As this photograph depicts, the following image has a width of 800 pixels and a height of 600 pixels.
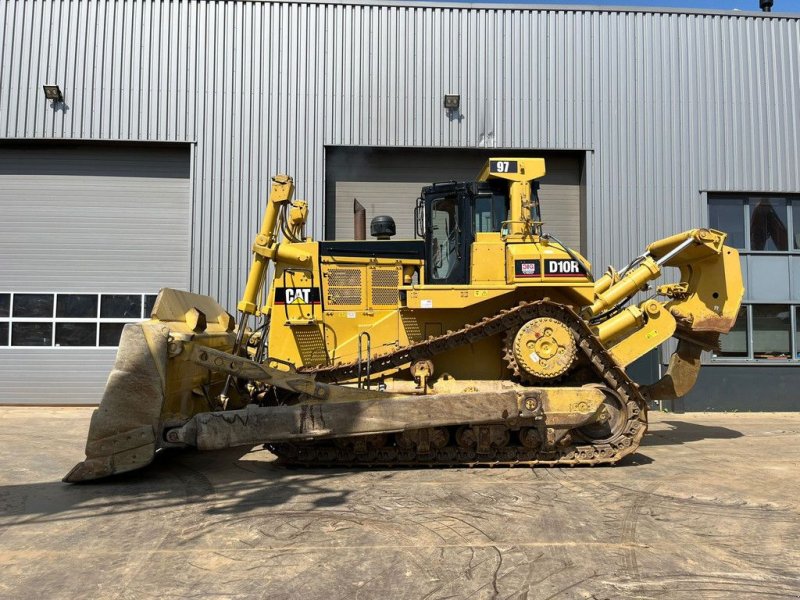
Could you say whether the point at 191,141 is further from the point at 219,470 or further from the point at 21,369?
the point at 219,470

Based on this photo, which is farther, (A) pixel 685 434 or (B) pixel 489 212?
(A) pixel 685 434

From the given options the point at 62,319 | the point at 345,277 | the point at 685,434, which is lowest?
the point at 685,434

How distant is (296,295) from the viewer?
7414 millimetres

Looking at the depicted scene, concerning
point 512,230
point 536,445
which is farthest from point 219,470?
point 512,230

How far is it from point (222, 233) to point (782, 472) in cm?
1061

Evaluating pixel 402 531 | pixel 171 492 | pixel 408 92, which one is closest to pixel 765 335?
pixel 408 92

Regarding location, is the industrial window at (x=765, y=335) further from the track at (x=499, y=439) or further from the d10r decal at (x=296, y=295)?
the d10r decal at (x=296, y=295)

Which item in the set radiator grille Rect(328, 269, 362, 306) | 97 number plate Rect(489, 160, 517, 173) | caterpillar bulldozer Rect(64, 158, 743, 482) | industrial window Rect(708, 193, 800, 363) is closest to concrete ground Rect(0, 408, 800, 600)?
caterpillar bulldozer Rect(64, 158, 743, 482)

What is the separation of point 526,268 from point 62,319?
1052 centimetres

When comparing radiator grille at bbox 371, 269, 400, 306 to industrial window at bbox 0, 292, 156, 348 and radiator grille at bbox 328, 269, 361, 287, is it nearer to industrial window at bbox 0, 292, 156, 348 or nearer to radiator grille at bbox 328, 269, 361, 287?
radiator grille at bbox 328, 269, 361, 287

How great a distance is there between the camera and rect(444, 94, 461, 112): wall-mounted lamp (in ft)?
41.2

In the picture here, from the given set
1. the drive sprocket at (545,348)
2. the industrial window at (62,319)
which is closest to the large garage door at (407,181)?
the industrial window at (62,319)

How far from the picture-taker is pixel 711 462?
7207mm

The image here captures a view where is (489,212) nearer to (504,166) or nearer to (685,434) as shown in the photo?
(504,166)
